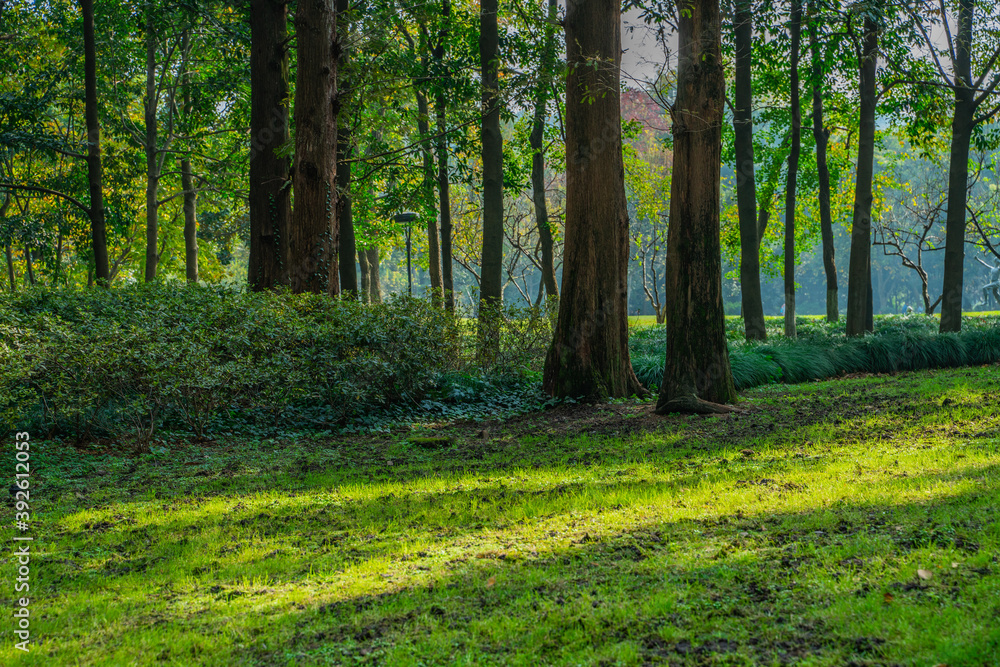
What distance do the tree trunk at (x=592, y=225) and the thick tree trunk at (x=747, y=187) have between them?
293 inches

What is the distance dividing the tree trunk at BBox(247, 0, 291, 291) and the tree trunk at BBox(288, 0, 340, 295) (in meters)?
1.33

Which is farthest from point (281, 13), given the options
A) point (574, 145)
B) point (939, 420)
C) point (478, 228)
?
point (478, 228)

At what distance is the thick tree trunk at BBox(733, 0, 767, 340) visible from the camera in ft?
52.9

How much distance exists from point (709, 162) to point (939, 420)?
Answer: 366 cm

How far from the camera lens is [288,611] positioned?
3139 millimetres

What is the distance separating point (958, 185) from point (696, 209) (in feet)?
37.0

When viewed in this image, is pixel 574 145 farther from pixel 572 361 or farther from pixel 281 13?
pixel 281 13

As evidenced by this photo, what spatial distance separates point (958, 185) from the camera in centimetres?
1594

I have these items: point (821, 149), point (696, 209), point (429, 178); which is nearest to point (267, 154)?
point (429, 178)

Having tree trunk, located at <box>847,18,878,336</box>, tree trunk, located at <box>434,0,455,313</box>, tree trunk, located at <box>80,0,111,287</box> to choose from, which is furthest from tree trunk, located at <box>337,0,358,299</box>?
tree trunk, located at <box>847,18,878,336</box>

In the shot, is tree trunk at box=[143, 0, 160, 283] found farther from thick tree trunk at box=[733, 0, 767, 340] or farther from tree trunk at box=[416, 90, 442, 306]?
thick tree trunk at box=[733, 0, 767, 340]

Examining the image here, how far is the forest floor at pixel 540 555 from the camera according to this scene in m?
2.67

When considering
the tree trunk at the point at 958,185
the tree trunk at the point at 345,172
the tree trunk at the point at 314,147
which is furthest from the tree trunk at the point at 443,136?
the tree trunk at the point at 958,185

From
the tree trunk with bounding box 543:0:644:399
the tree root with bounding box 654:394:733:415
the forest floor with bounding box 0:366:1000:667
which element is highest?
the tree trunk with bounding box 543:0:644:399
